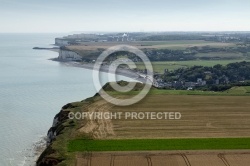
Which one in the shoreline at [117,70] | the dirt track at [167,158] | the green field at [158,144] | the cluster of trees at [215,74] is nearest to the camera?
the dirt track at [167,158]

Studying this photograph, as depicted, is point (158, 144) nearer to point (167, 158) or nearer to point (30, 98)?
point (167, 158)

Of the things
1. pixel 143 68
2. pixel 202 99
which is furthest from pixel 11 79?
pixel 202 99

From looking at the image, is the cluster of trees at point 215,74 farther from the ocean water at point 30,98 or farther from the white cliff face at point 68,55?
the white cliff face at point 68,55

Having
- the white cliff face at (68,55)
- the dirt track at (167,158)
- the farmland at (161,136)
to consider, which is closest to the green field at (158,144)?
the farmland at (161,136)

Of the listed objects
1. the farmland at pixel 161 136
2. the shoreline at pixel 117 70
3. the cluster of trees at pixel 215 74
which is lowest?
the shoreline at pixel 117 70

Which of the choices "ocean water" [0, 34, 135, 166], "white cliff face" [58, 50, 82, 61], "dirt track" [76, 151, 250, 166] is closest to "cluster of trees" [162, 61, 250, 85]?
"ocean water" [0, 34, 135, 166]

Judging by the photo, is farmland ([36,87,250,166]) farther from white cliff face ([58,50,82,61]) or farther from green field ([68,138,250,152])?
white cliff face ([58,50,82,61])
